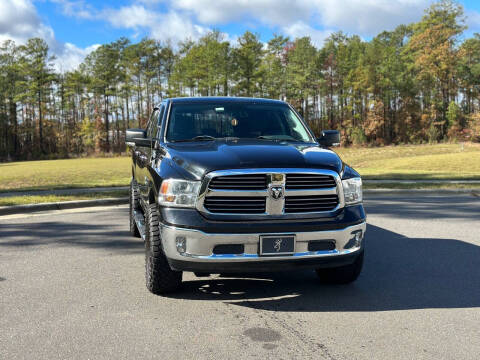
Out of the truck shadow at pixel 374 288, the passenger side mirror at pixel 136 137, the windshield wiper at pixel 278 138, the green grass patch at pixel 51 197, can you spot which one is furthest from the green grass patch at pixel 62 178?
the truck shadow at pixel 374 288

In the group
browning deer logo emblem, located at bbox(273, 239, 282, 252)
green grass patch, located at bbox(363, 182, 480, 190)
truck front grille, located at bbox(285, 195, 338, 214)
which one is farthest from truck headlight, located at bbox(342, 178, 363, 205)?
green grass patch, located at bbox(363, 182, 480, 190)

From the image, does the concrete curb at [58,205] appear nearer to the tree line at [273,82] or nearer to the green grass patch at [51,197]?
the green grass patch at [51,197]

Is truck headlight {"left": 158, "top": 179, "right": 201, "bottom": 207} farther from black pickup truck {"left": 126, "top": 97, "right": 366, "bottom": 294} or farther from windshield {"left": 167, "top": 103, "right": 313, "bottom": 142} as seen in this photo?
windshield {"left": 167, "top": 103, "right": 313, "bottom": 142}

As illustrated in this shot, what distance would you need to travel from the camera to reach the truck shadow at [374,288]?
4590 mm

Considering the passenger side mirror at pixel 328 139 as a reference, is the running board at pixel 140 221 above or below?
below

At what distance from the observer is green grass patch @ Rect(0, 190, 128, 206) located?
37.4ft

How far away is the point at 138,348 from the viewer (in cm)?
356

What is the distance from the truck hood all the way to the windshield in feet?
1.46

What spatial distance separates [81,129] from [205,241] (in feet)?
281

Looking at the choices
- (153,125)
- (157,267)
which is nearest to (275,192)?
(157,267)

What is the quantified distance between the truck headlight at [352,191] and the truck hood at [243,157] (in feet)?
0.54

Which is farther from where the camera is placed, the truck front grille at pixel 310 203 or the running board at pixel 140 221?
the running board at pixel 140 221

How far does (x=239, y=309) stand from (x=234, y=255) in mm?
563

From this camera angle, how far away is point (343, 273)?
5.07 meters
